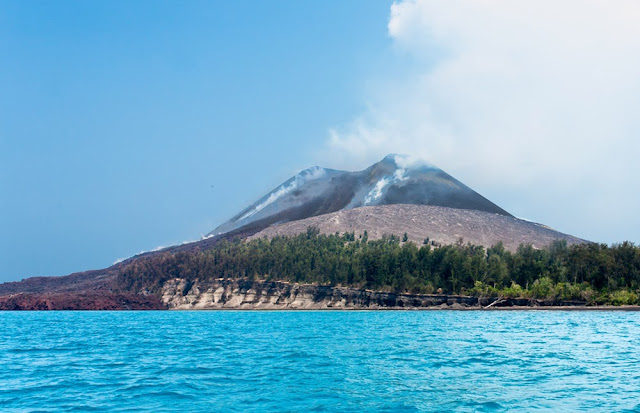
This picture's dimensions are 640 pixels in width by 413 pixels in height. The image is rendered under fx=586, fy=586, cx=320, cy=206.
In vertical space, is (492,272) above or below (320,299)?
above

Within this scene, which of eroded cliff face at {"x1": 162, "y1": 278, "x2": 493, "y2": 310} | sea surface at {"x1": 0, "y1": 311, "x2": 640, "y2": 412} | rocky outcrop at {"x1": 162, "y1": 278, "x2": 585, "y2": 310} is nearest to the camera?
sea surface at {"x1": 0, "y1": 311, "x2": 640, "y2": 412}

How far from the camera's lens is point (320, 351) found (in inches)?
1650

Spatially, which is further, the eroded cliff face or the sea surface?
the eroded cliff face

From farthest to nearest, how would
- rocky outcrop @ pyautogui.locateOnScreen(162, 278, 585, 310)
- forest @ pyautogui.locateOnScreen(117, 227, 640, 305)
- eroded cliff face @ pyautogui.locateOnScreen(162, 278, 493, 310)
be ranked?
eroded cliff face @ pyautogui.locateOnScreen(162, 278, 493, 310), rocky outcrop @ pyautogui.locateOnScreen(162, 278, 585, 310), forest @ pyautogui.locateOnScreen(117, 227, 640, 305)

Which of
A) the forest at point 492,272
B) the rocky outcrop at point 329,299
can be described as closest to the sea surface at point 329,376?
the forest at point 492,272

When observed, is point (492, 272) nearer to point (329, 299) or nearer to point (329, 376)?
point (329, 299)

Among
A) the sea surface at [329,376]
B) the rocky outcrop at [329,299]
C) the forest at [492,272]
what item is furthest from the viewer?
the rocky outcrop at [329,299]

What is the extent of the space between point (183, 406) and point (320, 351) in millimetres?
19864

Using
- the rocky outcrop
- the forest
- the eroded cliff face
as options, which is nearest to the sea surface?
the forest

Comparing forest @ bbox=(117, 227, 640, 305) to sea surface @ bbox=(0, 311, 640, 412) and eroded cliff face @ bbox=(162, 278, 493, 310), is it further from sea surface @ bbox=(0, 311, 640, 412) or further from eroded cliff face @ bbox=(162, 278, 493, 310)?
sea surface @ bbox=(0, 311, 640, 412)

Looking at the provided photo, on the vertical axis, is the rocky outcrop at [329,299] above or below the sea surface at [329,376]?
above

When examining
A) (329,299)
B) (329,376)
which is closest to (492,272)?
(329,299)

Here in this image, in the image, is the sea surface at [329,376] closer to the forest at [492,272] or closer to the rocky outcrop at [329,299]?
the forest at [492,272]

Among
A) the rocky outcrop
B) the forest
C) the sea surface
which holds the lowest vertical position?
the sea surface
